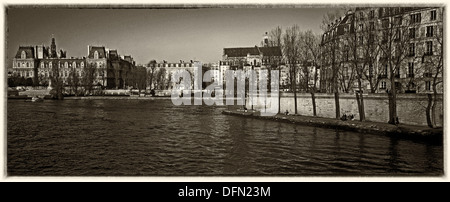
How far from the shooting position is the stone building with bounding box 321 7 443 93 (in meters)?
6.40

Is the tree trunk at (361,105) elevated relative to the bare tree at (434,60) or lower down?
lower down

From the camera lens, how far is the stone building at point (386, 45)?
21.0 feet

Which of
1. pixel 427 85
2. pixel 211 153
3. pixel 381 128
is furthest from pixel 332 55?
pixel 211 153

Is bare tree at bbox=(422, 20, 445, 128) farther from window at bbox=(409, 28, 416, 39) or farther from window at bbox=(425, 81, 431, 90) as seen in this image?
window at bbox=(409, 28, 416, 39)

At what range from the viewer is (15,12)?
4457mm

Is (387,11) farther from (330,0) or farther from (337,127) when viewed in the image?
(337,127)

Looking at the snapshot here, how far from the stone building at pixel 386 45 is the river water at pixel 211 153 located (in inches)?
62.0

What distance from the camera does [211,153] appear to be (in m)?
6.18

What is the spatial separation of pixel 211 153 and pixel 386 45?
5.31 m

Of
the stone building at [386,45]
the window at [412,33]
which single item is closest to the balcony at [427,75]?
the stone building at [386,45]

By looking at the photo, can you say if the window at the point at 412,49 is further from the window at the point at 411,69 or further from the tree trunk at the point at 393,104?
the tree trunk at the point at 393,104
